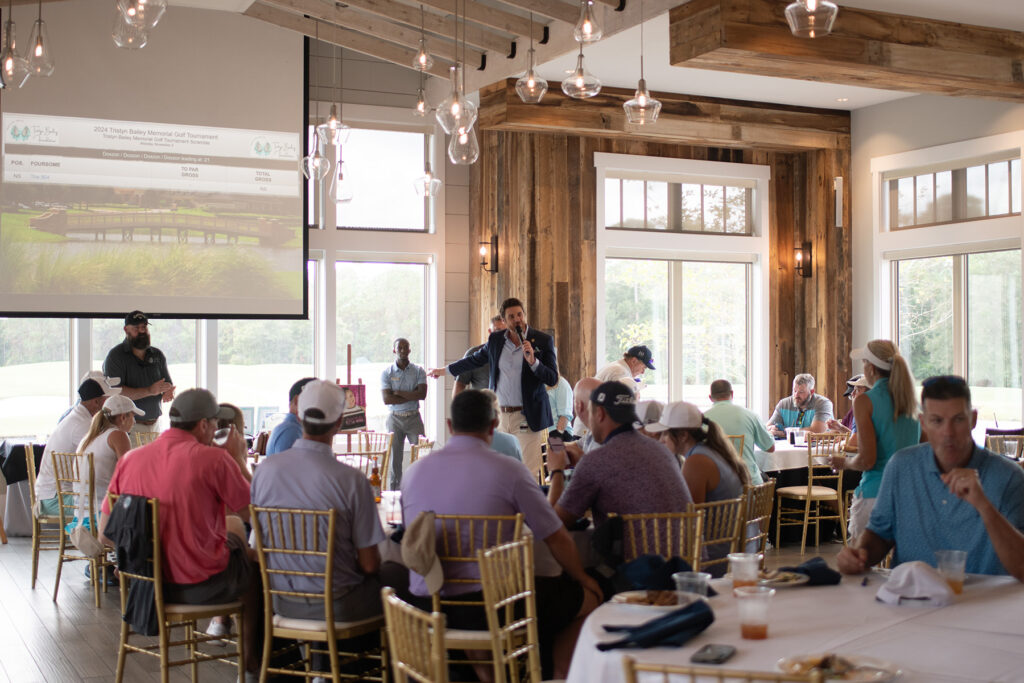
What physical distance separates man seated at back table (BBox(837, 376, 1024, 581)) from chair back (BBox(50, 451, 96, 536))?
14.5 feet

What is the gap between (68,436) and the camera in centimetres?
696

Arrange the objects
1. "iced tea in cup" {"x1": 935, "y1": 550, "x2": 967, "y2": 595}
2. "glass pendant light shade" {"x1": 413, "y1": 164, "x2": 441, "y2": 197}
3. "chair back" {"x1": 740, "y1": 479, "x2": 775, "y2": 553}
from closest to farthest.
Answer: "iced tea in cup" {"x1": 935, "y1": 550, "x2": 967, "y2": 595} < "chair back" {"x1": 740, "y1": 479, "x2": 775, "y2": 553} < "glass pendant light shade" {"x1": 413, "y1": 164, "x2": 441, "y2": 197}

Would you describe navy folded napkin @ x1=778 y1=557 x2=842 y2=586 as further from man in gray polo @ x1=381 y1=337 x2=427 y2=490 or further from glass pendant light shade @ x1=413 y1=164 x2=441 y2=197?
man in gray polo @ x1=381 y1=337 x2=427 y2=490

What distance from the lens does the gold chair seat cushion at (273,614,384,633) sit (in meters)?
4.06

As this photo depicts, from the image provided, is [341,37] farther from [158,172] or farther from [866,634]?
[866,634]

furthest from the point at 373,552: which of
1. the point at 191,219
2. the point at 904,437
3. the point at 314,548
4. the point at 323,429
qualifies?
the point at 191,219

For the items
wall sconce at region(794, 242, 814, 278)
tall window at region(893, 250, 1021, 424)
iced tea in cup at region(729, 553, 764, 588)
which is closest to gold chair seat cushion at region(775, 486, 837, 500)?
tall window at region(893, 250, 1021, 424)

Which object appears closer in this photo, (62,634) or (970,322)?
(62,634)

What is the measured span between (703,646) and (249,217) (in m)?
8.92

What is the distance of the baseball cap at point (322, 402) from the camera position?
4.10 m

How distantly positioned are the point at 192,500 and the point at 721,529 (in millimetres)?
2142

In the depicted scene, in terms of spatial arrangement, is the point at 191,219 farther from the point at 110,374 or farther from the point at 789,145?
the point at 789,145

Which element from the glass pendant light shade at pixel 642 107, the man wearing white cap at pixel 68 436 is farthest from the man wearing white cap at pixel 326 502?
the man wearing white cap at pixel 68 436

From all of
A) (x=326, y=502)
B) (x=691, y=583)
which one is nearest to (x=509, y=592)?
(x=691, y=583)
